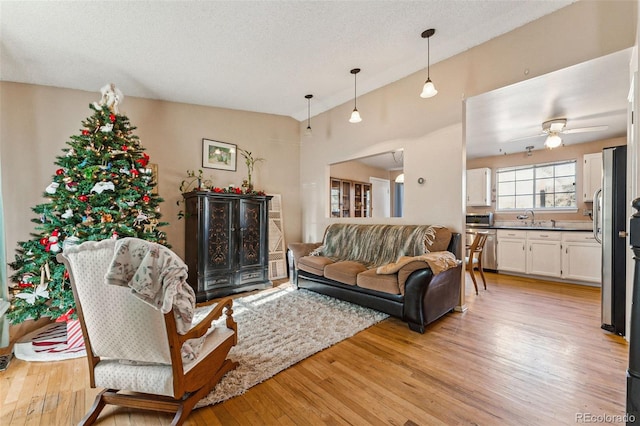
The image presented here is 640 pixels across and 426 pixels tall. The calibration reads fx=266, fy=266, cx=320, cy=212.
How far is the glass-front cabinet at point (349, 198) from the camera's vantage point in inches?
236

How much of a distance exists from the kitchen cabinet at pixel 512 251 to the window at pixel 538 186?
1005mm

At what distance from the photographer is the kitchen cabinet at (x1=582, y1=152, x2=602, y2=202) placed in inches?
176

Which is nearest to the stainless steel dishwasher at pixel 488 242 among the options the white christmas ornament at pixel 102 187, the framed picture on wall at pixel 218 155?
the framed picture on wall at pixel 218 155

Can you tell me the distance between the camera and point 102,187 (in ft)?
8.28

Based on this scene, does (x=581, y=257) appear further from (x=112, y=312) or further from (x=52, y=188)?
(x=52, y=188)

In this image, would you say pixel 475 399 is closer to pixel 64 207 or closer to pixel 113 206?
pixel 113 206

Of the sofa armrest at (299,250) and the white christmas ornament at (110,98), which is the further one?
the sofa armrest at (299,250)

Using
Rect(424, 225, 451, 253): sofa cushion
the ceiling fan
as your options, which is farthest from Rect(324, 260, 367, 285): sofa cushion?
the ceiling fan

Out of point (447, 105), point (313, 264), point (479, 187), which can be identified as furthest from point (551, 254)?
point (313, 264)

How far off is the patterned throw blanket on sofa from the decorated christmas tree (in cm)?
239

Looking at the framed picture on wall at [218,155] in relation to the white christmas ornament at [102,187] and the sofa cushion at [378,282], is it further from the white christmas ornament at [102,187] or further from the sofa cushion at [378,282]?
the sofa cushion at [378,282]

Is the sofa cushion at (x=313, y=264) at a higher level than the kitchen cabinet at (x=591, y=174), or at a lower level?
lower

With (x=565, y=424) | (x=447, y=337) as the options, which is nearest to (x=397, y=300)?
(x=447, y=337)

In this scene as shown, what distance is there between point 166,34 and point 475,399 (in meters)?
3.82
